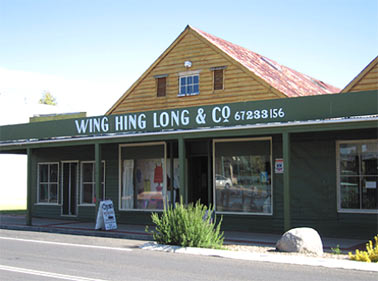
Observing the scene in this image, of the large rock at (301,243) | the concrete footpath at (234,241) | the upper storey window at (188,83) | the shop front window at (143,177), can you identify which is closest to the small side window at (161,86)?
the upper storey window at (188,83)

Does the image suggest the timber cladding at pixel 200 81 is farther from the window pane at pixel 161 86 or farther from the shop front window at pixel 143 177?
the shop front window at pixel 143 177

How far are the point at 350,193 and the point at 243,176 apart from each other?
129 inches

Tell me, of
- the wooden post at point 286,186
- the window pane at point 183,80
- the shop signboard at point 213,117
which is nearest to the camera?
the shop signboard at point 213,117

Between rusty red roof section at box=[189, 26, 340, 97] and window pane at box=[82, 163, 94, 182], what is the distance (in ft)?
21.9

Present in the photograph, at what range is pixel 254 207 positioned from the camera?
14656mm

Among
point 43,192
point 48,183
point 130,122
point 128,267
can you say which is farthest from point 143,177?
point 128,267

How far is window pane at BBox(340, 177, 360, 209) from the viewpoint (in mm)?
13156

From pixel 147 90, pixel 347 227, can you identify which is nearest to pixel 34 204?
pixel 147 90

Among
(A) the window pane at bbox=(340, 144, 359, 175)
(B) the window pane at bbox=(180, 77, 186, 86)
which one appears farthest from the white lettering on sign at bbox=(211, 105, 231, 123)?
(B) the window pane at bbox=(180, 77, 186, 86)

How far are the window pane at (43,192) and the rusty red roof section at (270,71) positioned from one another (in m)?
8.98

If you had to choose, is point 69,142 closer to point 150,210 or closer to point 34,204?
point 150,210

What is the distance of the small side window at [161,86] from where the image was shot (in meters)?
18.4

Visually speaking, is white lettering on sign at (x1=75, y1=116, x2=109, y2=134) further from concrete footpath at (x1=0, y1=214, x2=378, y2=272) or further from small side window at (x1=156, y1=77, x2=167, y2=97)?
small side window at (x1=156, y1=77, x2=167, y2=97)

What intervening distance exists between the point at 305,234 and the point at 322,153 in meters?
3.80
